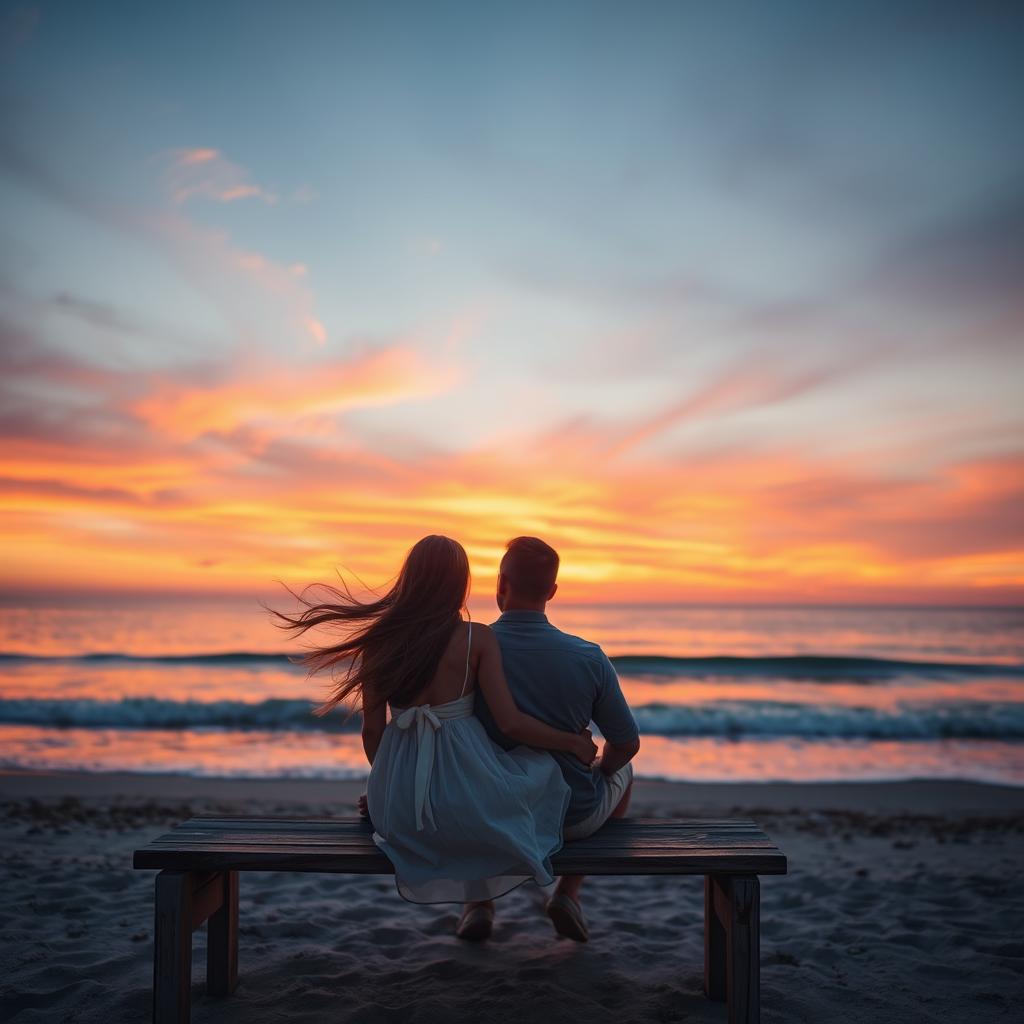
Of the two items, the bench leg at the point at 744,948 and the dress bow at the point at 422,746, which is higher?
the dress bow at the point at 422,746

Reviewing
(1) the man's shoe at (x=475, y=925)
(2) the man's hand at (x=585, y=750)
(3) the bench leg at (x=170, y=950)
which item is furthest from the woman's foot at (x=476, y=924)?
(3) the bench leg at (x=170, y=950)

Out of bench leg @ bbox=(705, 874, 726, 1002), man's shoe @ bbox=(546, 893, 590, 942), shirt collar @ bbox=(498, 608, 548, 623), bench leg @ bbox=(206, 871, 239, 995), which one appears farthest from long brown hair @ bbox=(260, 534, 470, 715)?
bench leg @ bbox=(705, 874, 726, 1002)

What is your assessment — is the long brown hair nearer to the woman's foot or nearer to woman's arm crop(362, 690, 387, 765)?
woman's arm crop(362, 690, 387, 765)

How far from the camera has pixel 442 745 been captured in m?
2.63

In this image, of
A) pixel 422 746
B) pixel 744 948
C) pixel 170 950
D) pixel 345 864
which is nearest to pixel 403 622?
pixel 422 746

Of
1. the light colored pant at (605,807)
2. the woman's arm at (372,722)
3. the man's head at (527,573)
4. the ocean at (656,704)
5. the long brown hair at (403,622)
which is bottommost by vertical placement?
the ocean at (656,704)

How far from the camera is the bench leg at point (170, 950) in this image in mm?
2404

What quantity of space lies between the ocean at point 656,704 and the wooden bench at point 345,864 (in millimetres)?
705

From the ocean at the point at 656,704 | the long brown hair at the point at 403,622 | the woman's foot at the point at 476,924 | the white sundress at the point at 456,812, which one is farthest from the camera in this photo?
the ocean at the point at 656,704

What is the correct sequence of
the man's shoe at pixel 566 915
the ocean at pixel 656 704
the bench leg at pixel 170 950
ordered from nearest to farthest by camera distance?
the bench leg at pixel 170 950
the man's shoe at pixel 566 915
the ocean at pixel 656 704

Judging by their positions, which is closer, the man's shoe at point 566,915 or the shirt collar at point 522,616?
the shirt collar at point 522,616

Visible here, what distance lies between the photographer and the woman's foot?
141 inches

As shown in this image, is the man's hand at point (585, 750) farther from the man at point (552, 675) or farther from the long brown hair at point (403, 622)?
the long brown hair at point (403, 622)

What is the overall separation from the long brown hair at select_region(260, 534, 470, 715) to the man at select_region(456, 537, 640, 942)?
8.7 inches
